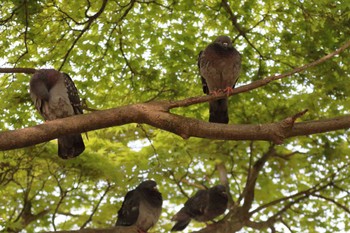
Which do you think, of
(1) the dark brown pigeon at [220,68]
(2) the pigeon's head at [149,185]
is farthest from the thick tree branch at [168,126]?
(2) the pigeon's head at [149,185]

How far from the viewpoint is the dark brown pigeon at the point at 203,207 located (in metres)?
9.02

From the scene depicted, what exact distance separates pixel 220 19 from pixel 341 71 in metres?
2.13

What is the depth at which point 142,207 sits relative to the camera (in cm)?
761

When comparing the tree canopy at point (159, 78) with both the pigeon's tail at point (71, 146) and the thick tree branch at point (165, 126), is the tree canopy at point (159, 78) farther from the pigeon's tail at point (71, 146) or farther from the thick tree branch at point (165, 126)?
the thick tree branch at point (165, 126)

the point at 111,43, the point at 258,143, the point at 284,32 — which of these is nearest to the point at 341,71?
the point at 284,32

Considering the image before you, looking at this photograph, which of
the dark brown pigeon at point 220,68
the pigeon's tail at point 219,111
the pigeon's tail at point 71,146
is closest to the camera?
Answer: the pigeon's tail at point 71,146

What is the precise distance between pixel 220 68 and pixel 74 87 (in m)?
2.11

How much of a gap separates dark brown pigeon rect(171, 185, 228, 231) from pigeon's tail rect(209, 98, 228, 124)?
6.97 ft

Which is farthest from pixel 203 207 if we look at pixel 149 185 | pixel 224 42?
pixel 224 42

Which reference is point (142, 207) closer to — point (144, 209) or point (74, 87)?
point (144, 209)

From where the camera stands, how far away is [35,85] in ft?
19.7

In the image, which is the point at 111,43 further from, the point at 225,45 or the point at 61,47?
the point at 225,45

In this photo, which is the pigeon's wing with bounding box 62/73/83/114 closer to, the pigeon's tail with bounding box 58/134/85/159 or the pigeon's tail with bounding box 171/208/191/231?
the pigeon's tail with bounding box 58/134/85/159

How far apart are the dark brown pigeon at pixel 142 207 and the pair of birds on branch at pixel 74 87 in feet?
4.95
